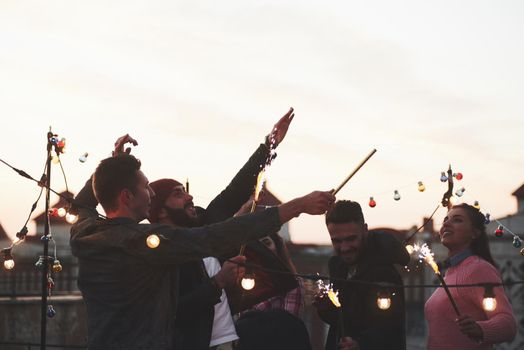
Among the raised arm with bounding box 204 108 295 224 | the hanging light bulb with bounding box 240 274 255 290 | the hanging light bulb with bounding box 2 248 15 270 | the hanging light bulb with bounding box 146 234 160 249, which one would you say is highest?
the raised arm with bounding box 204 108 295 224

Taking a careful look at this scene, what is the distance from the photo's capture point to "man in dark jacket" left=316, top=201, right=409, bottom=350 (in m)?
4.77

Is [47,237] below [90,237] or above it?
above

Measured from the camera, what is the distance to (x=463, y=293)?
480 cm

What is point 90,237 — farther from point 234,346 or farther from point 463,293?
point 463,293

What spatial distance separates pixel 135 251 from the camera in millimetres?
3549

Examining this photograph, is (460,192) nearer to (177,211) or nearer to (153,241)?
(177,211)

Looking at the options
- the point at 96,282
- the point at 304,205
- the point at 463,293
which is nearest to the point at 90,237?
the point at 96,282

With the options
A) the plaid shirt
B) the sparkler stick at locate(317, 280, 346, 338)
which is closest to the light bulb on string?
the sparkler stick at locate(317, 280, 346, 338)

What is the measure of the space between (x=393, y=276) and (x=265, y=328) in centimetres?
83

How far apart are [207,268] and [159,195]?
509 millimetres

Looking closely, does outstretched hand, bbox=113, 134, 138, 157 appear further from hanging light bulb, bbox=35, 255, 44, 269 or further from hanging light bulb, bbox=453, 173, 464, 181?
hanging light bulb, bbox=453, 173, 464, 181

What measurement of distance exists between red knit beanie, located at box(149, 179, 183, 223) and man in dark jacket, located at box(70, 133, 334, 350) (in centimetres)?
94

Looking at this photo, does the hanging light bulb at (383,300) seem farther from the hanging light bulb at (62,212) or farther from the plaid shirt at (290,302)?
the hanging light bulb at (62,212)

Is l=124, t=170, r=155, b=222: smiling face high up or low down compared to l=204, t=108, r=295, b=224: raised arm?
down
